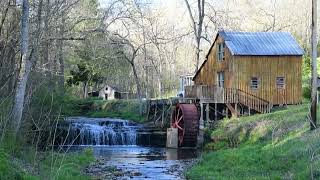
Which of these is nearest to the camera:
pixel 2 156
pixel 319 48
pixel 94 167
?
pixel 2 156

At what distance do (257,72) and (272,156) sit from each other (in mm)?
19420

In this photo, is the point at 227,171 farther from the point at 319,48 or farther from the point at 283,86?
the point at 319,48

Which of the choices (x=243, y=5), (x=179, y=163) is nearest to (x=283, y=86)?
(x=179, y=163)

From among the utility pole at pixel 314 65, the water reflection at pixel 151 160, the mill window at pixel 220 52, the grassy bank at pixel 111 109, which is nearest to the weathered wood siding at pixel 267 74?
the mill window at pixel 220 52

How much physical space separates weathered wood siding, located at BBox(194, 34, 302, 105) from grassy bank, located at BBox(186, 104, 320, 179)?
8.42 metres

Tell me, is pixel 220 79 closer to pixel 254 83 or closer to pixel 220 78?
pixel 220 78

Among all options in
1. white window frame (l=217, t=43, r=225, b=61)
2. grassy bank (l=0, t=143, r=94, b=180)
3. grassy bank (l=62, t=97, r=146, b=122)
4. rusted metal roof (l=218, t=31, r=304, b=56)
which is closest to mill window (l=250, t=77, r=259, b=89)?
rusted metal roof (l=218, t=31, r=304, b=56)

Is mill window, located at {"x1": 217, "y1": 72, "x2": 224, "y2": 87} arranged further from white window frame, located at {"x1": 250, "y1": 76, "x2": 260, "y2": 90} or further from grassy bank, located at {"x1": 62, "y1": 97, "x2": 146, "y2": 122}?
grassy bank, located at {"x1": 62, "y1": 97, "x2": 146, "y2": 122}

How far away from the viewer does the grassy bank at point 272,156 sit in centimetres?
1450

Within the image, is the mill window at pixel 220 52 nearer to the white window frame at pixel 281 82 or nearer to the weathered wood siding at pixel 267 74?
the weathered wood siding at pixel 267 74

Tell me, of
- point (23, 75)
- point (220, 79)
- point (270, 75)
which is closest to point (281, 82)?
point (270, 75)

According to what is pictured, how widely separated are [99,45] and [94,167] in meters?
4.96

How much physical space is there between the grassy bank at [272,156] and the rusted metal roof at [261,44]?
9098 millimetres

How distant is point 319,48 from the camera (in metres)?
65.9
